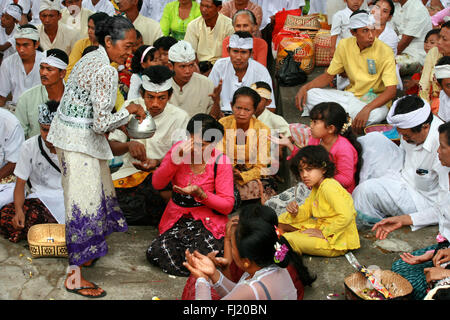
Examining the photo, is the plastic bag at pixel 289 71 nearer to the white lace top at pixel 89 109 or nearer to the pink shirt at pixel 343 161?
the pink shirt at pixel 343 161

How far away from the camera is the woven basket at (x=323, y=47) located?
7.61 m

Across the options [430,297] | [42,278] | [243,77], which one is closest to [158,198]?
[42,278]

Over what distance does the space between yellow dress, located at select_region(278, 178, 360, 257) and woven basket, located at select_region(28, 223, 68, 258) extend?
1.63 metres

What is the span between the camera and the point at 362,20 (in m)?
6.10

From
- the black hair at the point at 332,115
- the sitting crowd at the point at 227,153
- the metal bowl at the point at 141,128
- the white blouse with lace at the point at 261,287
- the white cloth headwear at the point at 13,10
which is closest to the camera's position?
the white blouse with lace at the point at 261,287

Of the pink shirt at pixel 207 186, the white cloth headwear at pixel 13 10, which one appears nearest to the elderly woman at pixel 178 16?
the white cloth headwear at pixel 13 10

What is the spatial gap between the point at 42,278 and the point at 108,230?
1.81 ft

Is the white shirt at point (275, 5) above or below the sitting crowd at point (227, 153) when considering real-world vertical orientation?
above

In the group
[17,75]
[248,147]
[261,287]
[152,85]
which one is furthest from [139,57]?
[261,287]

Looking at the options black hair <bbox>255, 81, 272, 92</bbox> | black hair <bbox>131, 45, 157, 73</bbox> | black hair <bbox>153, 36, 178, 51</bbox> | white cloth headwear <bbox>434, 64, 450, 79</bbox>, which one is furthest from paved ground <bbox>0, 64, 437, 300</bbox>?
black hair <bbox>153, 36, 178, 51</bbox>

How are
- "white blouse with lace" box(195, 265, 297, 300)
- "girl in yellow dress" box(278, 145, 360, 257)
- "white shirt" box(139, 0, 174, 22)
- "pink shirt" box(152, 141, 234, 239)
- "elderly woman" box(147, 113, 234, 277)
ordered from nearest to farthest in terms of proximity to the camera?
"white blouse with lace" box(195, 265, 297, 300)
"girl in yellow dress" box(278, 145, 360, 257)
"elderly woman" box(147, 113, 234, 277)
"pink shirt" box(152, 141, 234, 239)
"white shirt" box(139, 0, 174, 22)

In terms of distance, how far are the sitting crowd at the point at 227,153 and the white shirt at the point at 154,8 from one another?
4.49 ft

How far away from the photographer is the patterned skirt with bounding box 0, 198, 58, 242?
469cm

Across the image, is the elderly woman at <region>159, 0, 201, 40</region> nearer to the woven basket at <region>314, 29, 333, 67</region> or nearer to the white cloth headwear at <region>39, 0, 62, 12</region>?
the white cloth headwear at <region>39, 0, 62, 12</region>
